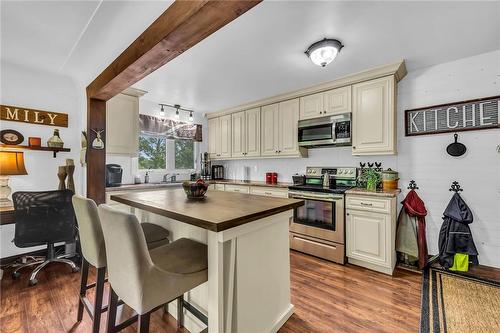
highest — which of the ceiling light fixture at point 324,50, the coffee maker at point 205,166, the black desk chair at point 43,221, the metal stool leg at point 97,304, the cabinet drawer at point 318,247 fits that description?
the ceiling light fixture at point 324,50

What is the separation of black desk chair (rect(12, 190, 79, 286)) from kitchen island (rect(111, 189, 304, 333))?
4.07 feet

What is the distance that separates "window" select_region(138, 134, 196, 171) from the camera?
13.9ft

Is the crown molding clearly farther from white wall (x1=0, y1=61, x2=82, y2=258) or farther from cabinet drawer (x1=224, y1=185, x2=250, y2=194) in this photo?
white wall (x1=0, y1=61, x2=82, y2=258)

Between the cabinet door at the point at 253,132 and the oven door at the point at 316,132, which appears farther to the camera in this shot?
the cabinet door at the point at 253,132

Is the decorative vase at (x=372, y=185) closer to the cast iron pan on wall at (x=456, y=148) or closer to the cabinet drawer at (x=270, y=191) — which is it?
the cast iron pan on wall at (x=456, y=148)

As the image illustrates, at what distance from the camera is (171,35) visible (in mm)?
1523

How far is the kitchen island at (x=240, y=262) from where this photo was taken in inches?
47.6

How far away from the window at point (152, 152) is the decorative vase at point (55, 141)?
1233 millimetres

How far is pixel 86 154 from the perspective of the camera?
110 inches

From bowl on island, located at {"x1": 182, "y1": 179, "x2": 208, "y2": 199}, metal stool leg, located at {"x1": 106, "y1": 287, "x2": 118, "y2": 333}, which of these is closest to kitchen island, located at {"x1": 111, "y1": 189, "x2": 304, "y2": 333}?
bowl on island, located at {"x1": 182, "y1": 179, "x2": 208, "y2": 199}

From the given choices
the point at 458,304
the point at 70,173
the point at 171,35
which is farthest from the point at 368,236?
the point at 70,173

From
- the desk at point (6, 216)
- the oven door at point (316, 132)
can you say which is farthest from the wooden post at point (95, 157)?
the oven door at point (316, 132)

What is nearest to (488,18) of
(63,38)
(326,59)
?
(326,59)

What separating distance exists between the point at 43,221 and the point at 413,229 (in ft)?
13.6
